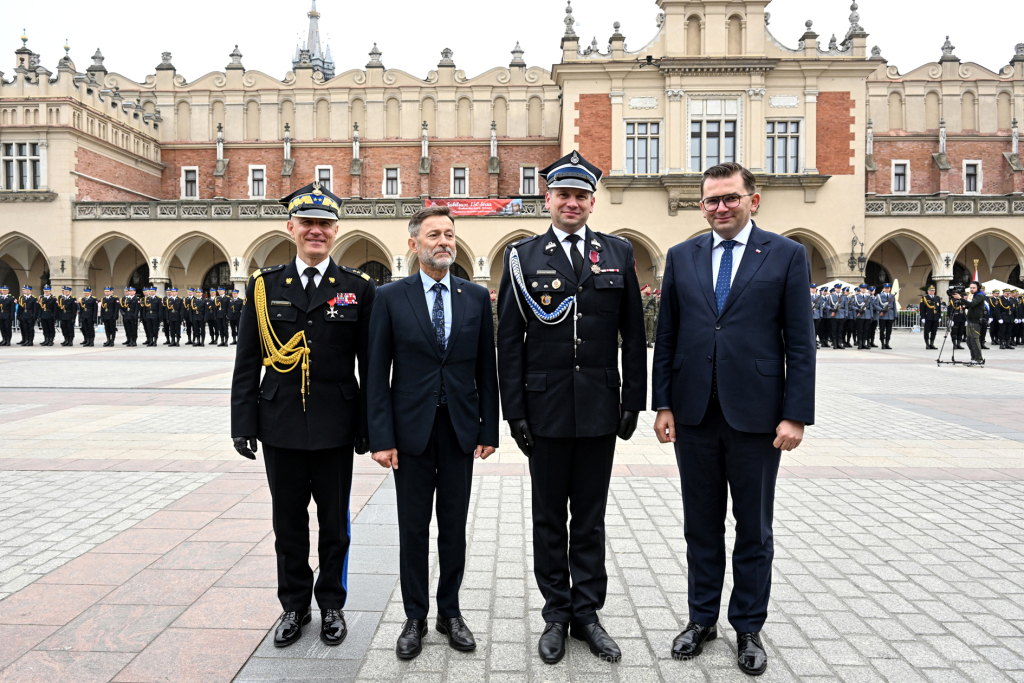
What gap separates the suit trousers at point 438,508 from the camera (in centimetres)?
307

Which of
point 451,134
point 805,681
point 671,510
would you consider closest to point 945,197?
point 451,134

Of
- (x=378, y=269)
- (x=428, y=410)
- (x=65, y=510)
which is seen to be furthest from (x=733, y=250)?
(x=378, y=269)

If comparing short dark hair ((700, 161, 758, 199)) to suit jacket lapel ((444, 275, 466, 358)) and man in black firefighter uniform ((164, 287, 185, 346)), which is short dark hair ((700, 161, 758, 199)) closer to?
suit jacket lapel ((444, 275, 466, 358))

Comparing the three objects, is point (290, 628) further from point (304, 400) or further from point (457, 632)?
point (304, 400)

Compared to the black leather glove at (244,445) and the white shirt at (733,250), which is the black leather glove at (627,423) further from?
the black leather glove at (244,445)

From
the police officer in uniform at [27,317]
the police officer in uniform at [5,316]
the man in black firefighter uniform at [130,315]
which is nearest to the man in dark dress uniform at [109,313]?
the man in black firefighter uniform at [130,315]

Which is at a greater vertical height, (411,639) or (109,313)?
(109,313)

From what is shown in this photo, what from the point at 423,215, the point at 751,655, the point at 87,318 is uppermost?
the point at 87,318

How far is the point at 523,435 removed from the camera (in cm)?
310

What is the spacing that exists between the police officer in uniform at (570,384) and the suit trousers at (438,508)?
312 millimetres

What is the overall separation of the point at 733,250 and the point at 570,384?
995mm

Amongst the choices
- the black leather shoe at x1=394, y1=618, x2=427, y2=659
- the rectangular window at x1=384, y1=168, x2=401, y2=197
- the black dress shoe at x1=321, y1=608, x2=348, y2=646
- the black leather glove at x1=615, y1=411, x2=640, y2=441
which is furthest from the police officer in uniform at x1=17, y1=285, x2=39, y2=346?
the black leather glove at x1=615, y1=411, x2=640, y2=441

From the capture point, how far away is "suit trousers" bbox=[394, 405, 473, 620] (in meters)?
3.07

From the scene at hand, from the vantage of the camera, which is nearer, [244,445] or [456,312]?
[244,445]
